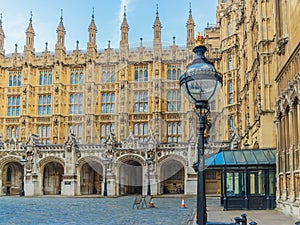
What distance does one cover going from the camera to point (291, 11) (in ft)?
58.1

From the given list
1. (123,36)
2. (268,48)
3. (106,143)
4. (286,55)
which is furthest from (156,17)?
(286,55)

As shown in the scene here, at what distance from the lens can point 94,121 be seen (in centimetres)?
4909

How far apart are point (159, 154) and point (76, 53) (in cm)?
2029

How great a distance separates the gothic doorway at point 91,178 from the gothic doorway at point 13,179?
28.0 ft

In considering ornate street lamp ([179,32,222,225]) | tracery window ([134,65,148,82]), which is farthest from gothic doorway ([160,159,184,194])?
ornate street lamp ([179,32,222,225])

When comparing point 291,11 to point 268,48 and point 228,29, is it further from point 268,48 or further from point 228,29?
point 228,29

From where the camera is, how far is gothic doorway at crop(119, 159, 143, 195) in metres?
39.2

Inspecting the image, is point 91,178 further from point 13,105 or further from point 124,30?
point 124,30

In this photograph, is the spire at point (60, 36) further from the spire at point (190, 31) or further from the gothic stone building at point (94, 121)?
the spire at point (190, 31)

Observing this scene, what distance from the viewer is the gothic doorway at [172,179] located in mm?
43237

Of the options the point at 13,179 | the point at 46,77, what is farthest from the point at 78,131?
the point at 13,179

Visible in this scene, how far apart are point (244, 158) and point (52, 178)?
29750 millimetres

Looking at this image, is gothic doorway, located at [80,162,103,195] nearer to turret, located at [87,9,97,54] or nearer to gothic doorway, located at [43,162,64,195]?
gothic doorway, located at [43,162,64,195]

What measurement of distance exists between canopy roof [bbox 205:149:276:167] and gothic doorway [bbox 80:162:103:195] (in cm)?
2233
